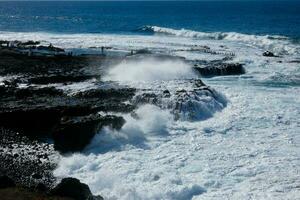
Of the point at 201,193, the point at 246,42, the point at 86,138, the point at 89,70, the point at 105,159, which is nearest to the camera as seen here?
the point at 201,193

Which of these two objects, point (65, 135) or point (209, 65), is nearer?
point (65, 135)

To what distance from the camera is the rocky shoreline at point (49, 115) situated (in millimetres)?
20188

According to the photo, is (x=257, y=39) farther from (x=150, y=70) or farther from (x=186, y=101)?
(x=186, y=101)

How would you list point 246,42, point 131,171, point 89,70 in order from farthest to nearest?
point 246,42
point 89,70
point 131,171

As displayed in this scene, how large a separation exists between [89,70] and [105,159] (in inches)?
744

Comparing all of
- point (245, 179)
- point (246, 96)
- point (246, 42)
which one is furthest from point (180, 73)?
point (246, 42)

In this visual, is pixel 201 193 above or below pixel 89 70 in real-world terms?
below

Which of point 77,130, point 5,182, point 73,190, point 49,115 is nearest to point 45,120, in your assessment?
point 49,115

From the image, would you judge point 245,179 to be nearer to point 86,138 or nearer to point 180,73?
point 86,138

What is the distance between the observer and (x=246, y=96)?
3450 cm

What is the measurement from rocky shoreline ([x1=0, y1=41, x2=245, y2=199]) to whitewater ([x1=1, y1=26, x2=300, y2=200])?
68 cm

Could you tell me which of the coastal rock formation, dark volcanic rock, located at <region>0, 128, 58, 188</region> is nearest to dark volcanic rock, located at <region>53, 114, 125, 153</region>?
dark volcanic rock, located at <region>0, 128, 58, 188</region>

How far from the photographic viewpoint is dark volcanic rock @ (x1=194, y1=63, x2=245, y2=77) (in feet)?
143

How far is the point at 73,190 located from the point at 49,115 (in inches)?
437
